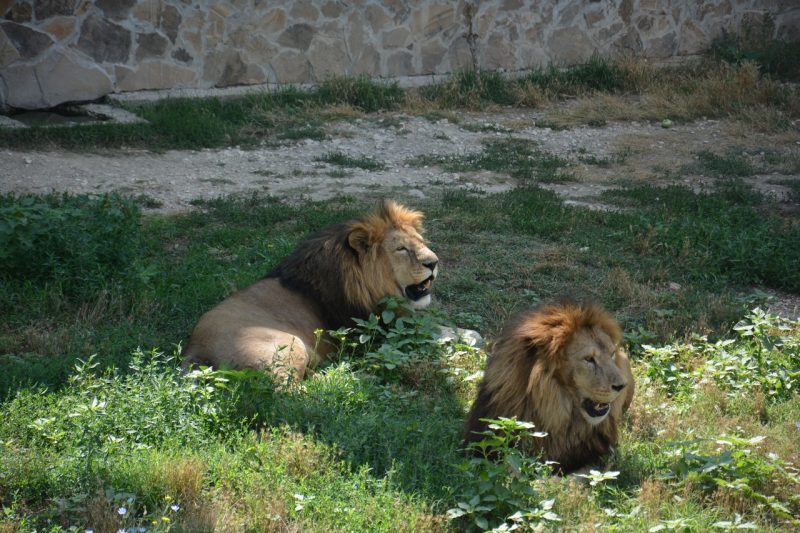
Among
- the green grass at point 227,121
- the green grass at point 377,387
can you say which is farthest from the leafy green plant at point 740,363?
the green grass at point 227,121

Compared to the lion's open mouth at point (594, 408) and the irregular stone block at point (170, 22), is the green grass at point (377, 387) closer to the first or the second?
the lion's open mouth at point (594, 408)

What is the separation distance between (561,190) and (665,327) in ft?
9.76

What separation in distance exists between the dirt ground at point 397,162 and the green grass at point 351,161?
80 millimetres

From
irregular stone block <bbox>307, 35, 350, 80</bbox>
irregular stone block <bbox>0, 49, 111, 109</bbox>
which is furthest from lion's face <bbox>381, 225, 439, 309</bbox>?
irregular stone block <bbox>307, 35, 350, 80</bbox>

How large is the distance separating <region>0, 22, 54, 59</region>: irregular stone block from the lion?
6.85 metres

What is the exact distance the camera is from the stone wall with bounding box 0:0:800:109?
9.16 meters

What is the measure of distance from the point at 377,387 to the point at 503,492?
1264 mm

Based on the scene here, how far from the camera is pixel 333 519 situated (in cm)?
327

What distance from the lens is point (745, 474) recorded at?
11.9 ft

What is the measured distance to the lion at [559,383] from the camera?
3.70 meters

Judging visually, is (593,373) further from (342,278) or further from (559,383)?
(342,278)

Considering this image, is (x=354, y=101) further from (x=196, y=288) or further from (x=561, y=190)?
(x=196, y=288)

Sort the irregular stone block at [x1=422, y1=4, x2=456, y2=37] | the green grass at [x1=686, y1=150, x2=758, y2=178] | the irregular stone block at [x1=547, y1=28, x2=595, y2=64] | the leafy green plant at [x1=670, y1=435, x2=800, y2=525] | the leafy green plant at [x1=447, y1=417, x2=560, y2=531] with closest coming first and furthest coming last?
the leafy green plant at [x1=447, y1=417, x2=560, y2=531], the leafy green plant at [x1=670, y1=435, x2=800, y2=525], the green grass at [x1=686, y1=150, x2=758, y2=178], the irregular stone block at [x1=422, y1=4, x2=456, y2=37], the irregular stone block at [x1=547, y1=28, x2=595, y2=64]

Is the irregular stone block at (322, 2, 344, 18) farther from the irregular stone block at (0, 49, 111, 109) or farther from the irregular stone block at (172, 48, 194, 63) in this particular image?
the irregular stone block at (0, 49, 111, 109)
